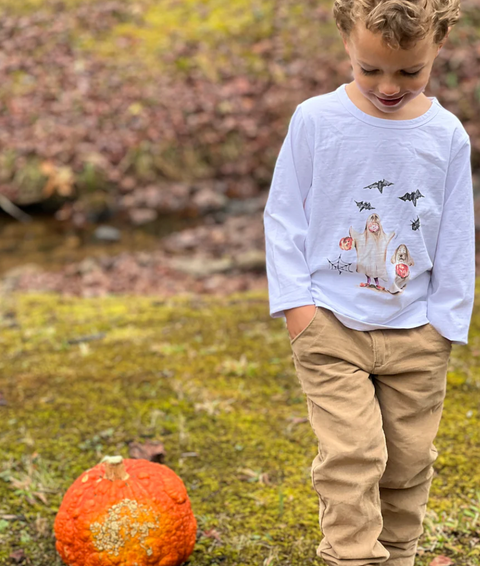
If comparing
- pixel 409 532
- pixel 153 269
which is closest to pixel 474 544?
pixel 409 532

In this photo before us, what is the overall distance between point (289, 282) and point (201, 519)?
136 cm

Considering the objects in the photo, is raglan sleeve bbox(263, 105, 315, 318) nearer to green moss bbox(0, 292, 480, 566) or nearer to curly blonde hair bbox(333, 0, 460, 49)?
curly blonde hair bbox(333, 0, 460, 49)

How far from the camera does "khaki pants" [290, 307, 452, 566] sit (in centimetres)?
230

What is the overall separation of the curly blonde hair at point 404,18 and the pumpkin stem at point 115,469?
68.9 inches

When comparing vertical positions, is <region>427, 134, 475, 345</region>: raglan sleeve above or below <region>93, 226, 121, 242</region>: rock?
above

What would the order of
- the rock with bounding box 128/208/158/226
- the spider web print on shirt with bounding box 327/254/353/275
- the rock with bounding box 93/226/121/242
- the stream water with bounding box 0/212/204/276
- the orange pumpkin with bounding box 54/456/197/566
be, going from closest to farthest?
the spider web print on shirt with bounding box 327/254/353/275 → the orange pumpkin with bounding box 54/456/197/566 → the stream water with bounding box 0/212/204/276 → the rock with bounding box 93/226/121/242 → the rock with bounding box 128/208/158/226

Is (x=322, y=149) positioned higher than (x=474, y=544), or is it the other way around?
(x=322, y=149)

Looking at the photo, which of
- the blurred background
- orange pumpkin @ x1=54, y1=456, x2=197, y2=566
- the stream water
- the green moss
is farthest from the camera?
the blurred background

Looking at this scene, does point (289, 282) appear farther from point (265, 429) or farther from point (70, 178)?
point (70, 178)

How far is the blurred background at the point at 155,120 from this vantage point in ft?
30.7

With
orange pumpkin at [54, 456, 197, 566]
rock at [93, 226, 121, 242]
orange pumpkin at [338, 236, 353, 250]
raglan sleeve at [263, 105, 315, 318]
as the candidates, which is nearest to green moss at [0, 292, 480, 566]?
orange pumpkin at [54, 456, 197, 566]

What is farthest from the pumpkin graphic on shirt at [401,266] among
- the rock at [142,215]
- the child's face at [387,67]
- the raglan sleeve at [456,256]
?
the rock at [142,215]

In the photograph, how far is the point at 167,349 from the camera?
5.00 m

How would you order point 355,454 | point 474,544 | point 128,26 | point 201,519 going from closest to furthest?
point 355,454 < point 474,544 < point 201,519 < point 128,26
